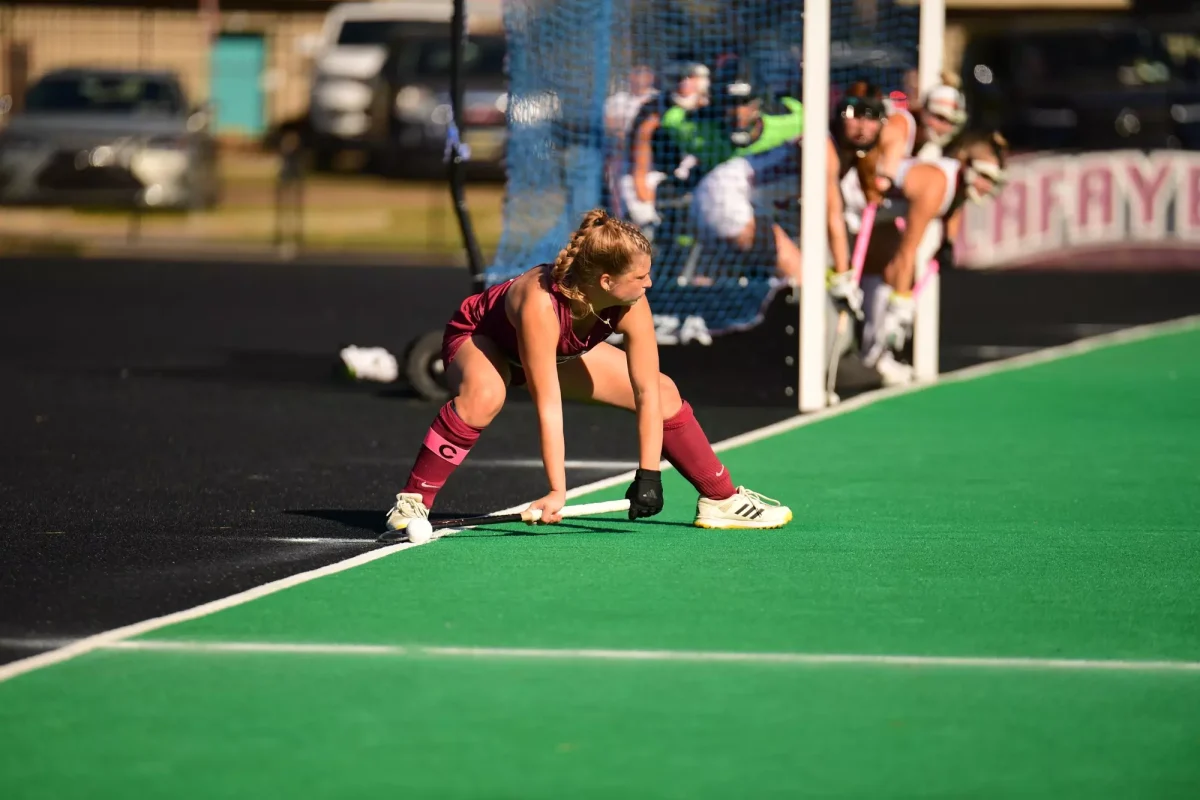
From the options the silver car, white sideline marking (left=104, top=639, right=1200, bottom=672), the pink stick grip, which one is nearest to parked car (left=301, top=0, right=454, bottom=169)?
the silver car

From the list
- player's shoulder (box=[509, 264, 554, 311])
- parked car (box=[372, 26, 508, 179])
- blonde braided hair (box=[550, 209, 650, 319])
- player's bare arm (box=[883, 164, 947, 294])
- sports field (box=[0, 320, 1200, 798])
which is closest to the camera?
sports field (box=[0, 320, 1200, 798])

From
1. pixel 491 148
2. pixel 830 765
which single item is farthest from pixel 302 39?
pixel 830 765

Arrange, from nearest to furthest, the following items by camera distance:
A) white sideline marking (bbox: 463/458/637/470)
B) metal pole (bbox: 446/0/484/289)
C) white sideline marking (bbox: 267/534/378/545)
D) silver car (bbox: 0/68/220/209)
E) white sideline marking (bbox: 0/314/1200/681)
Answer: white sideline marking (bbox: 0/314/1200/681), white sideline marking (bbox: 267/534/378/545), white sideline marking (bbox: 463/458/637/470), metal pole (bbox: 446/0/484/289), silver car (bbox: 0/68/220/209)

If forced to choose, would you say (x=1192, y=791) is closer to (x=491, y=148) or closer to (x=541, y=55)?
(x=541, y=55)

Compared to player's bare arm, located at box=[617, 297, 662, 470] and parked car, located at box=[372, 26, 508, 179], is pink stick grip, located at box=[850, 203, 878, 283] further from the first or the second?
parked car, located at box=[372, 26, 508, 179]

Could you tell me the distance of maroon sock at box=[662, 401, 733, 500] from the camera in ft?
26.1

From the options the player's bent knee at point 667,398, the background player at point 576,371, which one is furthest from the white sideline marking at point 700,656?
the player's bent knee at point 667,398

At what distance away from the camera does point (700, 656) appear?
612cm

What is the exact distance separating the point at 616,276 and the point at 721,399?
210 inches

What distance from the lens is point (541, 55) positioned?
1366 cm

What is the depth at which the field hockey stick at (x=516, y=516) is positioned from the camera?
777 cm

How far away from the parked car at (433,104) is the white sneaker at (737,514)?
2031 centimetres

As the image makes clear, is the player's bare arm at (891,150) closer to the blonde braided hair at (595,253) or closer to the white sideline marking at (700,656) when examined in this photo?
the blonde braided hair at (595,253)

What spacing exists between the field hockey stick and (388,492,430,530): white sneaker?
0.14m
